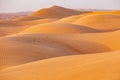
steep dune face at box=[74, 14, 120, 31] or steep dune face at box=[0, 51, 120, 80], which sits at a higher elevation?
steep dune face at box=[0, 51, 120, 80]

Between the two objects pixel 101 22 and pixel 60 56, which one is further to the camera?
pixel 101 22

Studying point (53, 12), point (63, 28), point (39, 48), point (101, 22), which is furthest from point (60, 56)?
point (53, 12)

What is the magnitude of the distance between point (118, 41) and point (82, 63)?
208 inches

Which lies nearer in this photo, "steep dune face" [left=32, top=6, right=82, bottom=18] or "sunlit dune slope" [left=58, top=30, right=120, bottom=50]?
"sunlit dune slope" [left=58, top=30, right=120, bottom=50]

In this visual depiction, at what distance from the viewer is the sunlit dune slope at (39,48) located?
22.4 feet

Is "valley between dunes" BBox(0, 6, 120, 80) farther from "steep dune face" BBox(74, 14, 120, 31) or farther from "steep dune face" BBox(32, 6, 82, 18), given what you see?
"steep dune face" BBox(32, 6, 82, 18)

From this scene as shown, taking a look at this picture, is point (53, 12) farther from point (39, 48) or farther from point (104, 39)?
point (39, 48)

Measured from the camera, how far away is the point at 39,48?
26.4 ft

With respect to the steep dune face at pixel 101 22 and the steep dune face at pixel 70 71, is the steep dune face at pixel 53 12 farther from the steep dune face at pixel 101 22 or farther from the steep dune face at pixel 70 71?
the steep dune face at pixel 70 71

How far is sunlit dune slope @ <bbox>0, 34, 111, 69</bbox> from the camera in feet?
22.4

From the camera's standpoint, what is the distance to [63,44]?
9.57m

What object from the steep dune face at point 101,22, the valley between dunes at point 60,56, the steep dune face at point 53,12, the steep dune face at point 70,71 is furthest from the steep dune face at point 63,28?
the steep dune face at point 53,12

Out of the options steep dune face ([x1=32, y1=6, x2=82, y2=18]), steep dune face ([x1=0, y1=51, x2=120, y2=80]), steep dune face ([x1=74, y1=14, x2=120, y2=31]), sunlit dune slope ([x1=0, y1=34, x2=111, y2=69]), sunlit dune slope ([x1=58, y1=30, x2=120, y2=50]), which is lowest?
steep dune face ([x1=32, y1=6, x2=82, y2=18])

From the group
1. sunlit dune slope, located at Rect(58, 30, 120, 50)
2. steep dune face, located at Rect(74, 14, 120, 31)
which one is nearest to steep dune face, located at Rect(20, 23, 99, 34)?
sunlit dune slope, located at Rect(58, 30, 120, 50)
